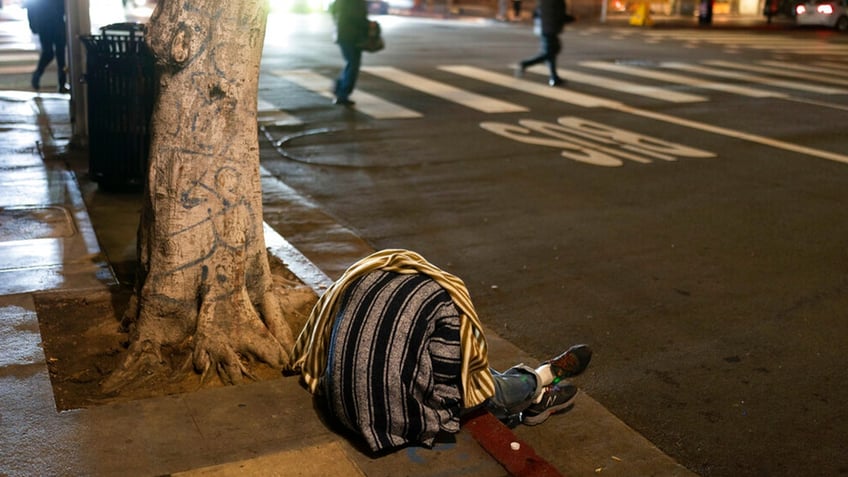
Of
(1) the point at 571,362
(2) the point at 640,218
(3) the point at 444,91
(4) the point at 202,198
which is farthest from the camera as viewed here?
(3) the point at 444,91

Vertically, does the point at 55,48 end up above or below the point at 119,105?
above

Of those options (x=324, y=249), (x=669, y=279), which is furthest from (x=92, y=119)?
(x=669, y=279)

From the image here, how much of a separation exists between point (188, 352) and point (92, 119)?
402 cm

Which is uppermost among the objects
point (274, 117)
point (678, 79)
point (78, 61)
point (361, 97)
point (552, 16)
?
point (552, 16)

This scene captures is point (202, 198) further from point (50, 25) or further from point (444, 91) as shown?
point (444, 91)

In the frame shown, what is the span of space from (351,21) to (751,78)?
895 centimetres

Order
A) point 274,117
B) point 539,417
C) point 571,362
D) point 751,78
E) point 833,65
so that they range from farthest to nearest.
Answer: point 833,65
point 751,78
point 274,117
point 571,362
point 539,417

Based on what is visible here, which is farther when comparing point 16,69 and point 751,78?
point 751,78

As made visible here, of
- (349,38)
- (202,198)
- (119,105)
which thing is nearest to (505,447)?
(202,198)

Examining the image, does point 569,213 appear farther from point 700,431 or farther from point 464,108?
point 464,108

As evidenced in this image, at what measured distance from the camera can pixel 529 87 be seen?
1686 cm

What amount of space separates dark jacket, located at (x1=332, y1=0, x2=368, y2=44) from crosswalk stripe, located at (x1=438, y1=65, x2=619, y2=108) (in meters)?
3.29

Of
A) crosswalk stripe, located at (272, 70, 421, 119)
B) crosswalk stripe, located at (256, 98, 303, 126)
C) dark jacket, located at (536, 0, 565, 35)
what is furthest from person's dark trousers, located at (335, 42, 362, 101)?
dark jacket, located at (536, 0, 565, 35)

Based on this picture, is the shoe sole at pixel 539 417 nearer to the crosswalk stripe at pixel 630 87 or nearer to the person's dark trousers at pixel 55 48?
the person's dark trousers at pixel 55 48
